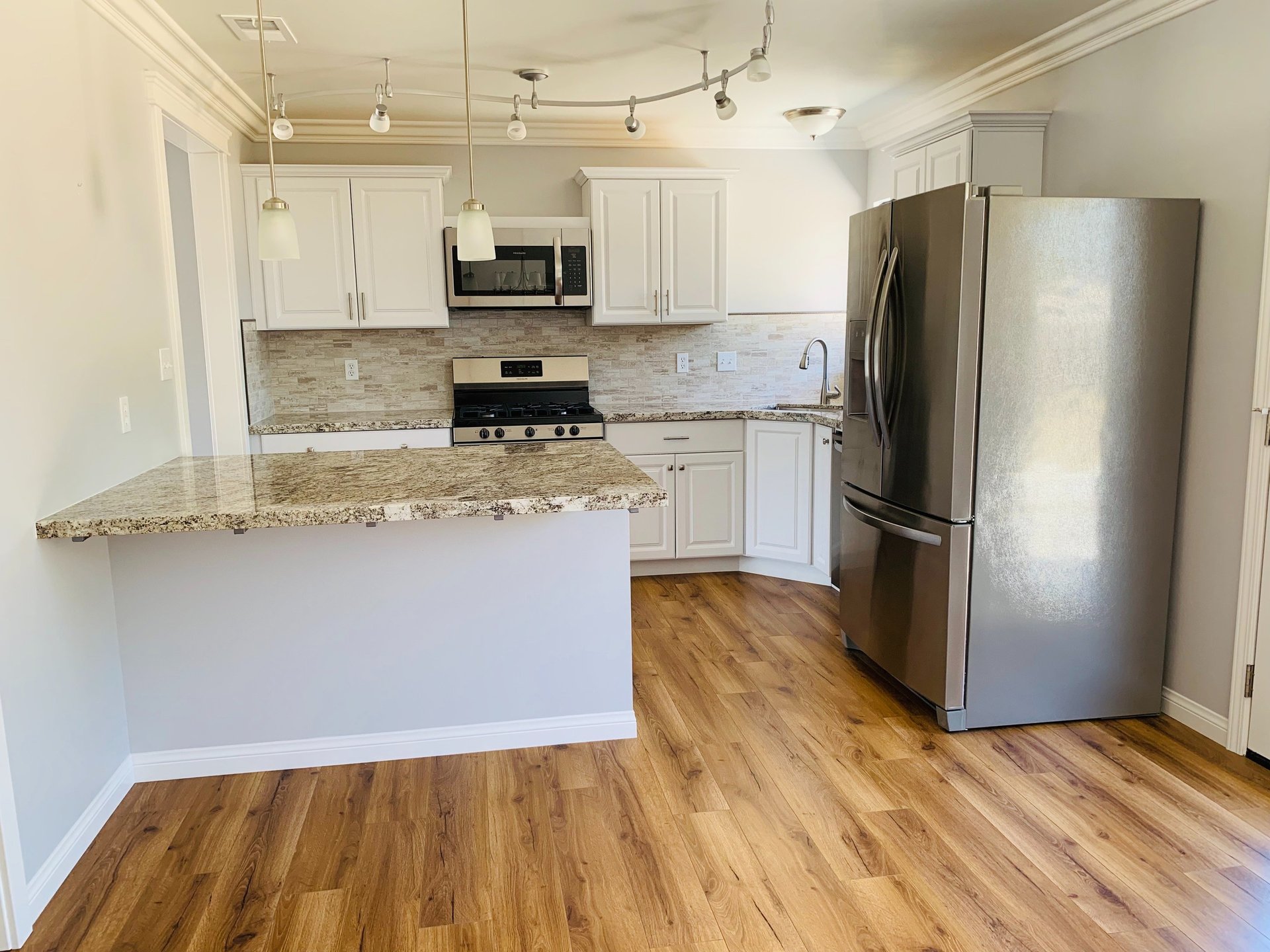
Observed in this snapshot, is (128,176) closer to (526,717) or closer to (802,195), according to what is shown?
(526,717)

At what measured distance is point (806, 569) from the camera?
4715 millimetres

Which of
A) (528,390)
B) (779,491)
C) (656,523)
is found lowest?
(656,523)

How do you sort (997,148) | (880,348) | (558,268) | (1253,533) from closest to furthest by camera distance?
(1253,533)
(880,348)
(997,148)
(558,268)

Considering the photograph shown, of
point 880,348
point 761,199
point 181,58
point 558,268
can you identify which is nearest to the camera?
point 880,348

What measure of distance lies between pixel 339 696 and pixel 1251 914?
2395 mm

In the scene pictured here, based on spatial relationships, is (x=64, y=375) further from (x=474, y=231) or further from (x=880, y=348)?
(x=880, y=348)

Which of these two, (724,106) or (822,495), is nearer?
(724,106)

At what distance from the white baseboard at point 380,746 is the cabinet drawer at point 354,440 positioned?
1.81 meters

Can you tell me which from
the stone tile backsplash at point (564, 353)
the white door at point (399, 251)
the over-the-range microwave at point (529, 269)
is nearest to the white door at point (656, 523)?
the stone tile backsplash at point (564, 353)

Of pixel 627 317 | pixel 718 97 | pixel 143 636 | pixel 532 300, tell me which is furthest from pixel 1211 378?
pixel 143 636

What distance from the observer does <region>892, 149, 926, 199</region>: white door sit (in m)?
4.01

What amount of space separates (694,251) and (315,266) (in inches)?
75.9

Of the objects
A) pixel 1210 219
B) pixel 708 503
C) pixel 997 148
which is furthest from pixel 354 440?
pixel 1210 219

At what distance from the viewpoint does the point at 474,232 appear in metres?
2.33
